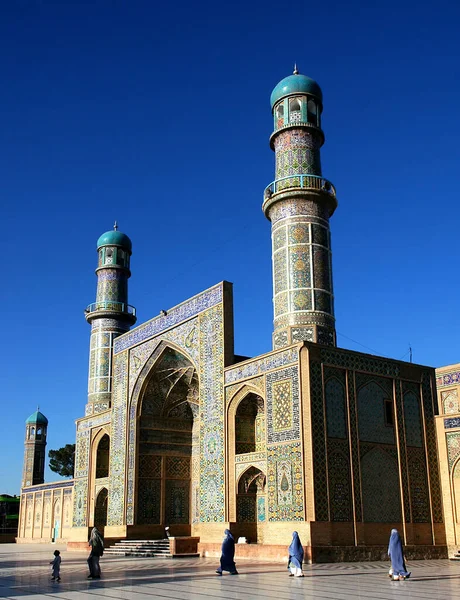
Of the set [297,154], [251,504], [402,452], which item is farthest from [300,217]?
[251,504]

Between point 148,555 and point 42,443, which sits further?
point 42,443

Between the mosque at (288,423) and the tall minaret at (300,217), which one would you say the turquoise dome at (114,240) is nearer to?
the mosque at (288,423)

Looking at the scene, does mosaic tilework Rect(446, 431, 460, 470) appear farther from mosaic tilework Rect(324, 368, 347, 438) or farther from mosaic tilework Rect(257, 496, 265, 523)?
mosaic tilework Rect(257, 496, 265, 523)

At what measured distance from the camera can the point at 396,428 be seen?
15.6 meters

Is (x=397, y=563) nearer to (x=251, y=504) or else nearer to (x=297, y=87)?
(x=251, y=504)

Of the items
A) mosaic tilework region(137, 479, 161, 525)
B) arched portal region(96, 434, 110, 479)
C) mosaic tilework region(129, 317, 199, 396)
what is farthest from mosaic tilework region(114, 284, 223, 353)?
mosaic tilework region(137, 479, 161, 525)

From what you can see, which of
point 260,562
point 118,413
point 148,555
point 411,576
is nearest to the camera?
point 411,576

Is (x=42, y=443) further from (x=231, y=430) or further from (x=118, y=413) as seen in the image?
(x=231, y=430)

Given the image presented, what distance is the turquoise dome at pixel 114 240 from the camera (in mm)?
27109

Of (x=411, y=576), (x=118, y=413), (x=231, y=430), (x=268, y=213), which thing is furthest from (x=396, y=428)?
(x=118, y=413)

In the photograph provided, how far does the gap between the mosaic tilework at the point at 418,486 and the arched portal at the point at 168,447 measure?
7231 millimetres

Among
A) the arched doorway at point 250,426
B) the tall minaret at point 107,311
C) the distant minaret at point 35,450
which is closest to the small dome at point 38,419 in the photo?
the distant minaret at point 35,450

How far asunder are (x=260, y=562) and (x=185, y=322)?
7294 millimetres

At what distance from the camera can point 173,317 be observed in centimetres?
1988
